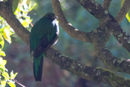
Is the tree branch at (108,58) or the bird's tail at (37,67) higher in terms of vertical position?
the tree branch at (108,58)

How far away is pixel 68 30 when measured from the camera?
99.7 inches

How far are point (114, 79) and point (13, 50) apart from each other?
6423 millimetres

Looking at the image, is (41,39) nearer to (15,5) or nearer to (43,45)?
(43,45)

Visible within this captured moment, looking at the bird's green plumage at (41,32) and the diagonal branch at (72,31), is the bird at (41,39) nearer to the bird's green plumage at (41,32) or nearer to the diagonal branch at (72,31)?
the bird's green plumage at (41,32)

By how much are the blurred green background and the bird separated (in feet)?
8.76

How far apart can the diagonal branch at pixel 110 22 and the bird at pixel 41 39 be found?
747 millimetres

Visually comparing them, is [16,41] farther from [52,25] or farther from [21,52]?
[52,25]

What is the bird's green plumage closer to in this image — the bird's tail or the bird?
the bird

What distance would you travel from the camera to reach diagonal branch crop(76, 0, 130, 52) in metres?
1.80

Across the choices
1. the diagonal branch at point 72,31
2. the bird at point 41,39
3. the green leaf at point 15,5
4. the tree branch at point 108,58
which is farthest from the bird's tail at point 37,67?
the tree branch at point 108,58

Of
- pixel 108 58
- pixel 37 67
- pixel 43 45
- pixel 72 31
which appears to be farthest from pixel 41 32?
pixel 108 58

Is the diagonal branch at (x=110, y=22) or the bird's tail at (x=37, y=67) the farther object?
the bird's tail at (x=37, y=67)

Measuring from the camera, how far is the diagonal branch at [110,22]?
5.91 ft

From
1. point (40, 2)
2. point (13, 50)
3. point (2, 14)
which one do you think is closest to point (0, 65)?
point (2, 14)
